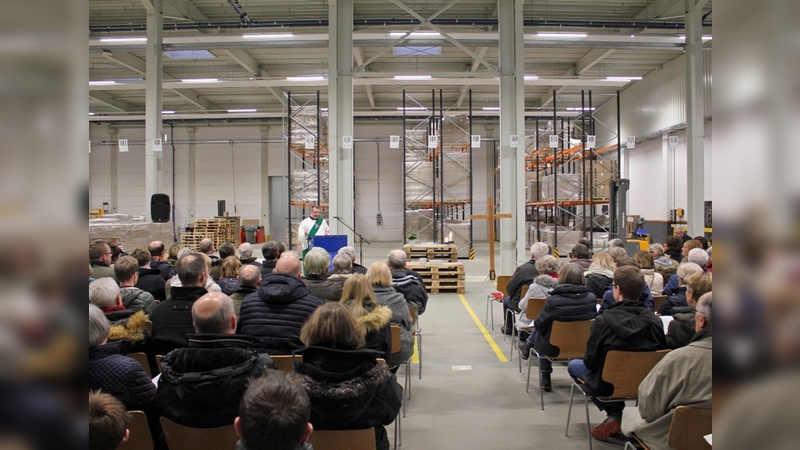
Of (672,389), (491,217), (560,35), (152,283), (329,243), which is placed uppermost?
(560,35)

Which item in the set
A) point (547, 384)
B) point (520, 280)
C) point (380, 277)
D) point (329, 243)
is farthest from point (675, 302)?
point (329, 243)

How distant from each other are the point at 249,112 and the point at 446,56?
10150 millimetres

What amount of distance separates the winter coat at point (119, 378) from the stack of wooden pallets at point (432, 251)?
9744 mm

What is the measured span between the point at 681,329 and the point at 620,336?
0.48 metres

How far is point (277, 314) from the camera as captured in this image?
144 inches

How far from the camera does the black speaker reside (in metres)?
10.8

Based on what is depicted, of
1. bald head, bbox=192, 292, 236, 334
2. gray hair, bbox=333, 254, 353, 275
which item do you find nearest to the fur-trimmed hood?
bald head, bbox=192, 292, 236, 334

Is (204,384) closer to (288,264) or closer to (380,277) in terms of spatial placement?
(288,264)

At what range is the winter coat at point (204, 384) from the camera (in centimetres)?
239

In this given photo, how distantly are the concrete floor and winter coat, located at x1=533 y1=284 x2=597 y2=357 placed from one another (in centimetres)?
58

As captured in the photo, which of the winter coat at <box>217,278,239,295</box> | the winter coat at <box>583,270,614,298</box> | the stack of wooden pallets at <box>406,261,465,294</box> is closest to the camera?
the winter coat at <box>217,278,239,295</box>

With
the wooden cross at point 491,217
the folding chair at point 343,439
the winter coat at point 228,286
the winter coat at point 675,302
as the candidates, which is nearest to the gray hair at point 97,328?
the folding chair at point 343,439

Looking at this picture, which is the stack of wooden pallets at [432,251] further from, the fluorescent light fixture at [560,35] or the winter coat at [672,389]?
the winter coat at [672,389]

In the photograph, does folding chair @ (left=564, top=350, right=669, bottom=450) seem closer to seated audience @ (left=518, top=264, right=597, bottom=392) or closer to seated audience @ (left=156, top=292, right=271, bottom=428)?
seated audience @ (left=518, top=264, right=597, bottom=392)
